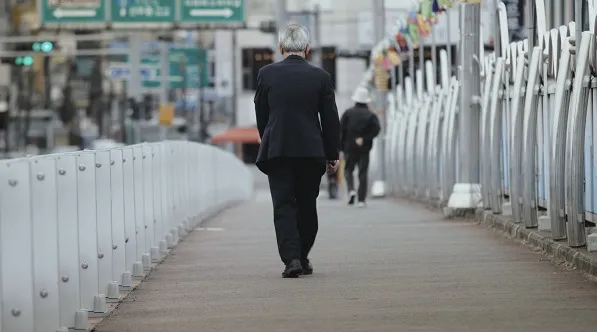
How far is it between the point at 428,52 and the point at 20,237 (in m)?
47.2

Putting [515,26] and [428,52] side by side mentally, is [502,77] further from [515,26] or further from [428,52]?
[428,52]

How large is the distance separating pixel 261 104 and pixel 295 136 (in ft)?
1.28

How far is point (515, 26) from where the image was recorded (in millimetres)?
29641

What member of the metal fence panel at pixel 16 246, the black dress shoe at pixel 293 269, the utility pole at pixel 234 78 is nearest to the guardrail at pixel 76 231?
the metal fence panel at pixel 16 246

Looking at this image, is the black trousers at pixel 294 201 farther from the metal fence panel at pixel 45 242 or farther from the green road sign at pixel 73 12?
the green road sign at pixel 73 12

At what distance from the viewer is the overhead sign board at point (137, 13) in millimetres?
49219

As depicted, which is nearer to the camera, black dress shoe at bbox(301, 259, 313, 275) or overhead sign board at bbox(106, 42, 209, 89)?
black dress shoe at bbox(301, 259, 313, 275)

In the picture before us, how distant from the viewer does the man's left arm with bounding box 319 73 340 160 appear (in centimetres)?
1267

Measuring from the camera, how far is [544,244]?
45.4 ft

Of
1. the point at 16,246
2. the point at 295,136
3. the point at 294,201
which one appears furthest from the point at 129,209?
the point at 16,246

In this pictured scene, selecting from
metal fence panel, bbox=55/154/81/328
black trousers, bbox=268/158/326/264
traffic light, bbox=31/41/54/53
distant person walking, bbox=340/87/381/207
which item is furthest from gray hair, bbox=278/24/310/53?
traffic light, bbox=31/41/54/53

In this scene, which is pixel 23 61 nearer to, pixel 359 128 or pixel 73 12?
pixel 73 12

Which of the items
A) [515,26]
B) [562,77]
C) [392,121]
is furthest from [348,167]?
[562,77]

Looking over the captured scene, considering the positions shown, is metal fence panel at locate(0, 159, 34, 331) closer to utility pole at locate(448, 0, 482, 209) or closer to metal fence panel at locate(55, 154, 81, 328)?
metal fence panel at locate(55, 154, 81, 328)
